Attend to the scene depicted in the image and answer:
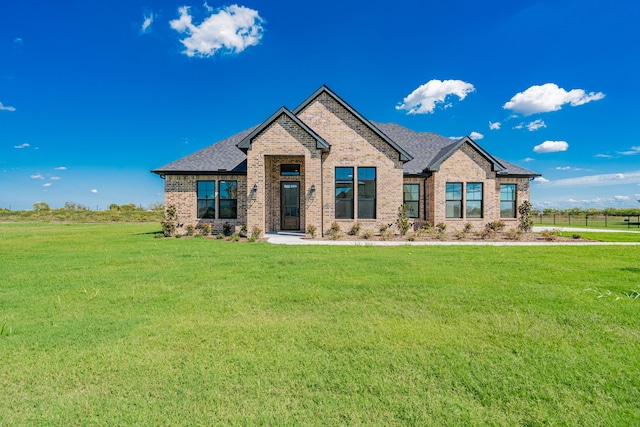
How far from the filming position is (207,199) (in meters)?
16.0

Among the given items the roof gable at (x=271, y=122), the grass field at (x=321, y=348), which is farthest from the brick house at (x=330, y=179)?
the grass field at (x=321, y=348)

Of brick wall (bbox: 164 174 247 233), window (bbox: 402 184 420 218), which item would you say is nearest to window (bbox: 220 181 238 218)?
brick wall (bbox: 164 174 247 233)

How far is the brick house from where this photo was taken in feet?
46.3

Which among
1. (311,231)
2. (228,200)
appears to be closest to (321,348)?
(311,231)

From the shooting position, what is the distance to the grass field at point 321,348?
245cm

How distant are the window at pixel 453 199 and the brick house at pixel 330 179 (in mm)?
56

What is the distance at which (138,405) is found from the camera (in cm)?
250

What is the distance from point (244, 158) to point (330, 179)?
539 centimetres

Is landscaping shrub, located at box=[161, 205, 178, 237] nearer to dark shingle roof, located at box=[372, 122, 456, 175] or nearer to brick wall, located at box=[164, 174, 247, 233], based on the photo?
brick wall, located at box=[164, 174, 247, 233]

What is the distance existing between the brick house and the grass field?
828cm

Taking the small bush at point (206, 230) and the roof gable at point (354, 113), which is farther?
the small bush at point (206, 230)

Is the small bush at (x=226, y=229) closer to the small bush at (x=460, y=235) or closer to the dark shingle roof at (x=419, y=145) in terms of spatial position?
the dark shingle roof at (x=419, y=145)

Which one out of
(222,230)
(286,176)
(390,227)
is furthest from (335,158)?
(222,230)

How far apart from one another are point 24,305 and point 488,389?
6830mm
